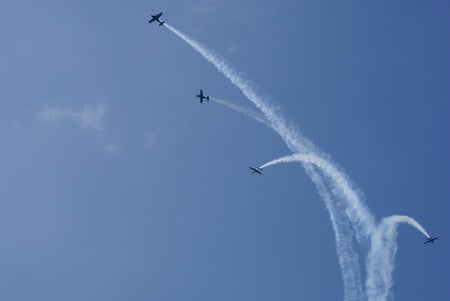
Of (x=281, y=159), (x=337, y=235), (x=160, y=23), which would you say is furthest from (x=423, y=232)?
(x=160, y=23)

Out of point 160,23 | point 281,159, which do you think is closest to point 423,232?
point 281,159

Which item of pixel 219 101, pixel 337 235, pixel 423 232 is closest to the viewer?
pixel 337 235

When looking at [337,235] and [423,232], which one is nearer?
[337,235]

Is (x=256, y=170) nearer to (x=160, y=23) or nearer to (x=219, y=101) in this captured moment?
(x=219, y=101)

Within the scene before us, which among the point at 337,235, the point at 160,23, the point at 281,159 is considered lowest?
the point at 337,235

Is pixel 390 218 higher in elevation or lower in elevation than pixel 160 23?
lower

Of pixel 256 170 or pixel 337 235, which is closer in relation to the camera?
pixel 337 235

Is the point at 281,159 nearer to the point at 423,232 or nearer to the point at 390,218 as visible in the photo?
the point at 390,218

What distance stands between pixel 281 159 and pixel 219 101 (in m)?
16.0

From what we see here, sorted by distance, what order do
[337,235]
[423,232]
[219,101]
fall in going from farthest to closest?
1. [219,101]
2. [423,232]
3. [337,235]

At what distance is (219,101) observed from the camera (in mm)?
98562

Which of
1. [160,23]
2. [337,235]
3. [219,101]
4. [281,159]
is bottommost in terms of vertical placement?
[337,235]

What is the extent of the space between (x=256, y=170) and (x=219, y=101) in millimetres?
13641

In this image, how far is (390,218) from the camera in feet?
277
